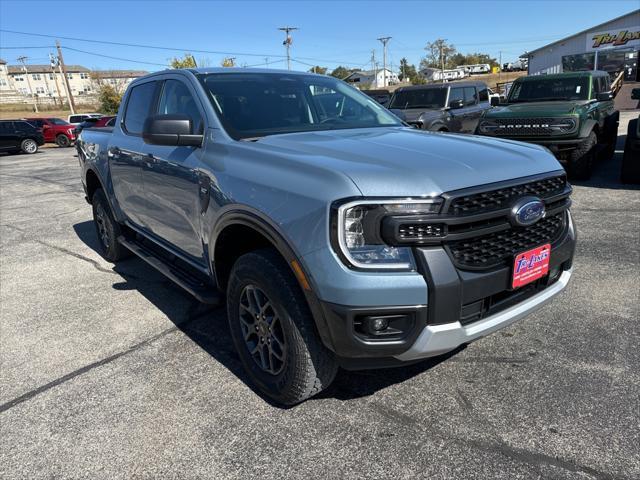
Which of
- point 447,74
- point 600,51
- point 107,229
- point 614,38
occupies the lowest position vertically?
point 107,229

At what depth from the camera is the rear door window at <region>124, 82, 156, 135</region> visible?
413cm

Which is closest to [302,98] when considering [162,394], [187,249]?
[187,249]

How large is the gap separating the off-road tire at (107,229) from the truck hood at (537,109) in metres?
6.95

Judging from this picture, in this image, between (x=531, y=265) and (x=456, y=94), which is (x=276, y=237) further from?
(x=456, y=94)

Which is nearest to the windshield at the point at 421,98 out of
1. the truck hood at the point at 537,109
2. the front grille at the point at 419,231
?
the truck hood at the point at 537,109

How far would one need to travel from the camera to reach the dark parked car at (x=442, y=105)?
11.3m

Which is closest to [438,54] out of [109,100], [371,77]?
[371,77]

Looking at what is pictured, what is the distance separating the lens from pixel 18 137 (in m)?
23.0

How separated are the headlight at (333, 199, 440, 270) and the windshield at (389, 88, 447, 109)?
1067cm

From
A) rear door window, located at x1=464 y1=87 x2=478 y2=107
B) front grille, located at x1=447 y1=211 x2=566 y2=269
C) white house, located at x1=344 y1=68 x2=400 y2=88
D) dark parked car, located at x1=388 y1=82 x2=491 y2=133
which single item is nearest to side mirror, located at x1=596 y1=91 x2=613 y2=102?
dark parked car, located at x1=388 y1=82 x2=491 y2=133

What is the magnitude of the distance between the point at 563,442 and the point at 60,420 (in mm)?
2672

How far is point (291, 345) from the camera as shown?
2.39 m

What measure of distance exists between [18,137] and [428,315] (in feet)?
86.1

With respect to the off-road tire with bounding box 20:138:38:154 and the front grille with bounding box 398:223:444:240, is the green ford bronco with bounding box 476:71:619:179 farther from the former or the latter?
the off-road tire with bounding box 20:138:38:154
